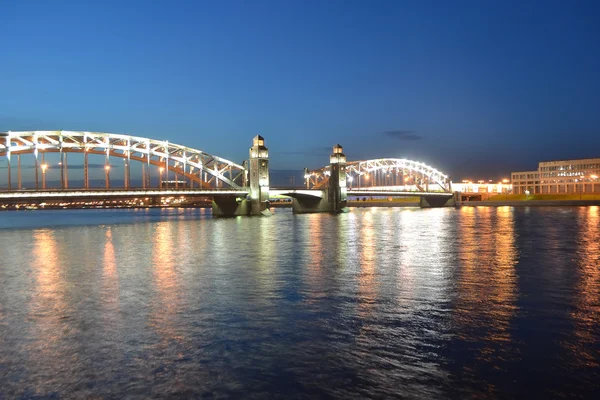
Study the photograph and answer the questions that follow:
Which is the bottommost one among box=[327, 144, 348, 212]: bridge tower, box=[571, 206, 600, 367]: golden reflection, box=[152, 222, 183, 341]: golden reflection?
box=[571, 206, 600, 367]: golden reflection

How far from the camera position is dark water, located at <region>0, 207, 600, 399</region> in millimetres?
7898

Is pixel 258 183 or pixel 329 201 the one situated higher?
pixel 258 183

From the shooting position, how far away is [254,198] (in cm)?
8356

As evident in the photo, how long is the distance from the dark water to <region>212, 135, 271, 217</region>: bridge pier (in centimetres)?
6204

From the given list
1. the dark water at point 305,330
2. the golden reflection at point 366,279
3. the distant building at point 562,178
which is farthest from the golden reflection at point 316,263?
the distant building at point 562,178

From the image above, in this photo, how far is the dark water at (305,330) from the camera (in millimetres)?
7898

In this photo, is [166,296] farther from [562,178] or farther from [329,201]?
[562,178]

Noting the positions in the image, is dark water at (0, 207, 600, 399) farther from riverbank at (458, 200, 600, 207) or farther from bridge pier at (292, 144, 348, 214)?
riverbank at (458, 200, 600, 207)

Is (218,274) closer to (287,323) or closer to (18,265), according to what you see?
(287,323)

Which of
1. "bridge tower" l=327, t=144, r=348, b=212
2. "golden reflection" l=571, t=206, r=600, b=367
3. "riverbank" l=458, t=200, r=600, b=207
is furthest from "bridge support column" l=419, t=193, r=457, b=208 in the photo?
"golden reflection" l=571, t=206, r=600, b=367

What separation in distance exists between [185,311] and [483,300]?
24.3 feet

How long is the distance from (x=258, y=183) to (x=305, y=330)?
73563mm

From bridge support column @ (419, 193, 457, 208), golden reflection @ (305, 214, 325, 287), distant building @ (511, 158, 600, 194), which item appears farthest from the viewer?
distant building @ (511, 158, 600, 194)

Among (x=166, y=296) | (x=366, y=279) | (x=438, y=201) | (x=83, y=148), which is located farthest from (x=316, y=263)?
(x=438, y=201)
